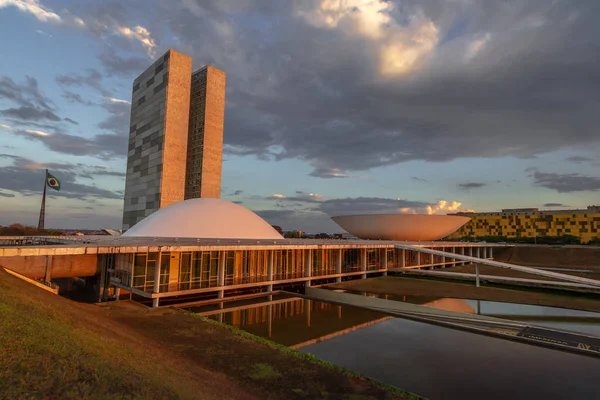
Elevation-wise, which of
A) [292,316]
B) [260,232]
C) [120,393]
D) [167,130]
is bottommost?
[292,316]

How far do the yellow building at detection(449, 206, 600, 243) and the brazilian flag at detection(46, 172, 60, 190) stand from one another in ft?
380

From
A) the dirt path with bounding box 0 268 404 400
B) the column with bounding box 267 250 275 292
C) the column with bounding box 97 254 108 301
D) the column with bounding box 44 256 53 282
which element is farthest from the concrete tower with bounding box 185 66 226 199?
the dirt path with bounding box 0 268 404 400

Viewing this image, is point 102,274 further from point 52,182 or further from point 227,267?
point 52,182

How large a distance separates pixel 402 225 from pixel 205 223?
1373 inches

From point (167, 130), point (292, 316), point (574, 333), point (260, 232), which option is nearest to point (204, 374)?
point (292, 316)

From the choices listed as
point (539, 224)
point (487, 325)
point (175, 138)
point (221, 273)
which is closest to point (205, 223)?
point (221, 273)

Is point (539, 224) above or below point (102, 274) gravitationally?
above

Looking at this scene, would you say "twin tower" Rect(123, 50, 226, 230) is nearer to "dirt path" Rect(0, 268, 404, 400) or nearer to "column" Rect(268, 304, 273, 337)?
"column" Rect(268, 304, 273, 337)

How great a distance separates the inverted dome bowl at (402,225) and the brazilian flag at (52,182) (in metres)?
52.4

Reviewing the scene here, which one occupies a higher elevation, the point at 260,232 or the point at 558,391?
the point at 260,232

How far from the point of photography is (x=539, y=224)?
331 ft

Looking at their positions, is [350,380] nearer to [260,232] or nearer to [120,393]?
[120,393]

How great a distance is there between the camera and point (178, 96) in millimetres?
62000

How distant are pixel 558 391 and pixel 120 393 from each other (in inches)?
534
